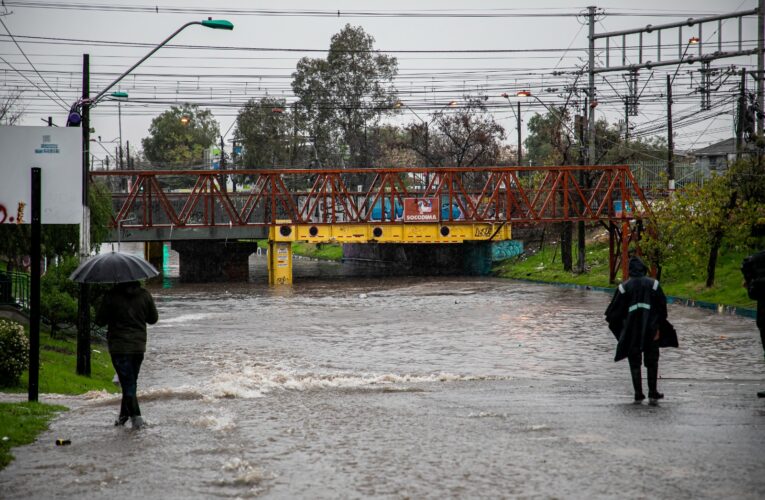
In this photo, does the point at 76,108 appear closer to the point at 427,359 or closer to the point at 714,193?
the point at 427,359

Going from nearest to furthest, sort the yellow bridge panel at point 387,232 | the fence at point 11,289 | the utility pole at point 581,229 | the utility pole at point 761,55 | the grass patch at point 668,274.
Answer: the fence at point 11,289 → the utility pole at point 761,55 → the grass patch at point 668,274 → the utility pole at point 581,229 → the yellow bridge panel at point 387,232

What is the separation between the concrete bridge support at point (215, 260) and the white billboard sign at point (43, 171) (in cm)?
4420

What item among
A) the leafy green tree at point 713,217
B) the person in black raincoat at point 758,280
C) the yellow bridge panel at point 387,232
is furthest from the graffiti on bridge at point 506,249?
the person in black raincoat at point 758,280

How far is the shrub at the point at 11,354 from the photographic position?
13586 millimetres

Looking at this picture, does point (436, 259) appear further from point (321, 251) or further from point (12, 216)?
point (12, 216)

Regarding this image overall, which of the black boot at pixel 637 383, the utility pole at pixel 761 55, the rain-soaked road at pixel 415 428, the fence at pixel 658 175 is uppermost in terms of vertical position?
the utility pole at pixel 761 55

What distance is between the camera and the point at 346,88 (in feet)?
259

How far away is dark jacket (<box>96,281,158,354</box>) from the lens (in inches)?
432

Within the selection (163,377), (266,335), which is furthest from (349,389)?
(266,335)

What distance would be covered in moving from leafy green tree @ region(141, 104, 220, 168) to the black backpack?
10029 centimetres

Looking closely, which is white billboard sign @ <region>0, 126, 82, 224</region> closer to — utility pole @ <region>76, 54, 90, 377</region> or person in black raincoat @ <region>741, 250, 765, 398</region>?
utility pole @ <region>76, 54, 90, 377</region>

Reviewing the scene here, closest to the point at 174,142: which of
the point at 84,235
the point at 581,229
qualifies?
the point at 581,229

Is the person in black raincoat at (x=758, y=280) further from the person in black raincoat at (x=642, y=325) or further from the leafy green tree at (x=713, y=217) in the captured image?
the leafy green tree at (x=713, y=217)

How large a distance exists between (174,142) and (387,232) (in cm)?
6526
